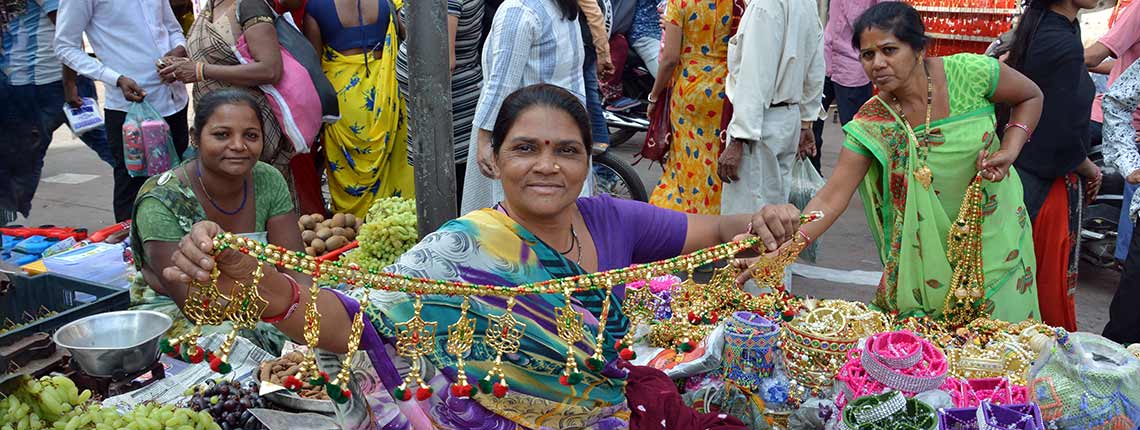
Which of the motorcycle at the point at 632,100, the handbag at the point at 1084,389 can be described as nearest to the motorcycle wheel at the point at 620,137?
the motorcycle at the point at 632,100

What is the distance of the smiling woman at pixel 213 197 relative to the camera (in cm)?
314

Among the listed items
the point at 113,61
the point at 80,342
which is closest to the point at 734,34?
the point at 80,342

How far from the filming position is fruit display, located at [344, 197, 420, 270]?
13.8 feet

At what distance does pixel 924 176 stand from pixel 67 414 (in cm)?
278

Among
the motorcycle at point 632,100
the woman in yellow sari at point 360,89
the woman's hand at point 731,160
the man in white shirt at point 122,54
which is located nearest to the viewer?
the woman's hand at point 731,160

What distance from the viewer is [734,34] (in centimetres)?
461

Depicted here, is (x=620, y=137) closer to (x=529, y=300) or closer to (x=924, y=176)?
(x=924, y=176)

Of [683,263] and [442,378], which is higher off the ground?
[683,263]

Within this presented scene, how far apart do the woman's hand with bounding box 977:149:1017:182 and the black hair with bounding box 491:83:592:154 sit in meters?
1.66

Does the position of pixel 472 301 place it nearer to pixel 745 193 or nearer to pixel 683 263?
pixel 683 263

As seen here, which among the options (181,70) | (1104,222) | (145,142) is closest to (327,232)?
(181,70)

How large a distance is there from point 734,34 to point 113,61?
12.0ft

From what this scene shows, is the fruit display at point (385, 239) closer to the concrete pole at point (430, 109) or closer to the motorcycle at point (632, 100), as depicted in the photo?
the concrete pole at point (430, 109)

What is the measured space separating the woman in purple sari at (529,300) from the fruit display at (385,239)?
193 cm
